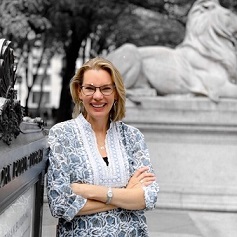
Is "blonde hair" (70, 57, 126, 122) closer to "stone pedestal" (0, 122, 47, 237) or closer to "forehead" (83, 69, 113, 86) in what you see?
"forehead" (83, 69, 113, 86)

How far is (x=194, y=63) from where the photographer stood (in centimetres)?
953

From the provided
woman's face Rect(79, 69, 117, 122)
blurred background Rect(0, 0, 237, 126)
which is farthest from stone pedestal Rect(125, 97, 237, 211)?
woman's face Rect(79, 69, 117, 122)

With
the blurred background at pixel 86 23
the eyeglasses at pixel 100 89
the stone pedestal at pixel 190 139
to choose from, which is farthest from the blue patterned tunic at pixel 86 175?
the blurred background at pixel 86 23

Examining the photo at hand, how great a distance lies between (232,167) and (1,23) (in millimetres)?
8275

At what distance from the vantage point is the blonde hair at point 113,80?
2631mm

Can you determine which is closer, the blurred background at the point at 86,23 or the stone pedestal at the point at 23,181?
the stone pedestal at the point at 23,181

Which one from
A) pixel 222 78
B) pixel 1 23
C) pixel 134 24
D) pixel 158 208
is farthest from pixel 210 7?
pixel 134 24

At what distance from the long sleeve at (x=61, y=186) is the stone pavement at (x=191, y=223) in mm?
4099

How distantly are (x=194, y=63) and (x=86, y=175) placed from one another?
710cm

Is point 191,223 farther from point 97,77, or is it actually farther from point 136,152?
point 97,77

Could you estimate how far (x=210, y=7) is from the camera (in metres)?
9.83

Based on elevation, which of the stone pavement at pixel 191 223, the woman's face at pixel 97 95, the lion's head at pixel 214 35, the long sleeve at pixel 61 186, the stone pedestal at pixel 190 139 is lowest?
the stone pavement at pixel 191 223

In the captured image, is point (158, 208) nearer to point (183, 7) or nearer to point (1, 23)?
point (1, 23)

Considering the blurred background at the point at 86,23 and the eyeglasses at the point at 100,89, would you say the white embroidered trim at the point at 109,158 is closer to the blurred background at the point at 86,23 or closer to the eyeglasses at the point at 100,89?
the eyeglasses at the point at 100,89
